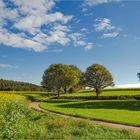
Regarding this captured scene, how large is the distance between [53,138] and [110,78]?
72.0 m

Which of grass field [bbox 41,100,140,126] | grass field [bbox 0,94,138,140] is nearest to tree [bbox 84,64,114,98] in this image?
grass field [bbox 41,100,140,126]

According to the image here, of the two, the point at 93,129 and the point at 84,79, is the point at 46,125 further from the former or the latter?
the point at 84,79

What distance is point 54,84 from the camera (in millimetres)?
107500

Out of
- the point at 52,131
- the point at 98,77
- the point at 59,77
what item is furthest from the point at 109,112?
the point at 59,77

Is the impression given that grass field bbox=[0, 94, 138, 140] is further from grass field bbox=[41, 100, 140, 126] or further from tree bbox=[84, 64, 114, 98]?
tree bbox=[84, 64, 114, 98]

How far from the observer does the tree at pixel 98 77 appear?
89.9 meters

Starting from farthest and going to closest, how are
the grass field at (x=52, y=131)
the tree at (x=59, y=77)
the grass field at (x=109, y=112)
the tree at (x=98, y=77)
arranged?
the tree at (x=59, y=77)
the tree at (x=98, y=77)
the grass field at (x=109, y=112)
the grass field at (x=52, y=131)

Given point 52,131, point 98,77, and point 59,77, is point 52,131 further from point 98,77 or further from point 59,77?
point 59,77

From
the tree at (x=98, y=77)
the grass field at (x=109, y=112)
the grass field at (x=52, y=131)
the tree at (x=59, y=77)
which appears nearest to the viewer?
the grass field at (x=52, y=131)

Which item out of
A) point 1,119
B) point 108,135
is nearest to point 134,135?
point 108,135

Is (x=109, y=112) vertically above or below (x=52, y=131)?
above

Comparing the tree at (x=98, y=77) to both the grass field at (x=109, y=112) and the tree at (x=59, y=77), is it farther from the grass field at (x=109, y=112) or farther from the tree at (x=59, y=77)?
the grass field at (x=109, y=112)

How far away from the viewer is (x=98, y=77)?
295 ft

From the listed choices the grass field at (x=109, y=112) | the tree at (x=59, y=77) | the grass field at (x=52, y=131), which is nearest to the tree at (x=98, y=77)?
the tree at (x=59, y=77)
